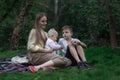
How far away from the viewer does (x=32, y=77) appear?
6656 millimetres

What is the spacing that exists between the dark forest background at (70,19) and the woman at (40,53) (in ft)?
17.8

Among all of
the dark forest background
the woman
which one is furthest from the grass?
the dark forest background

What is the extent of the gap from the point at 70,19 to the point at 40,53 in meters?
10.9

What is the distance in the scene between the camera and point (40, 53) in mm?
7453

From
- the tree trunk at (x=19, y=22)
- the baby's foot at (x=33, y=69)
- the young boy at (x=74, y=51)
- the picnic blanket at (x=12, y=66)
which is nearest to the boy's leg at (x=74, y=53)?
the young boy at (x=74, y=51)

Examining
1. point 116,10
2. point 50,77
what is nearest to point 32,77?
point 50,77

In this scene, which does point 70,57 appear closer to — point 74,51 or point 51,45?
point 74,51

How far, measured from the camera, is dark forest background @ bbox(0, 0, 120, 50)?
44.4ft

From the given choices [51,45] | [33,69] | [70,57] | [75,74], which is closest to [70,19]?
[70,57]

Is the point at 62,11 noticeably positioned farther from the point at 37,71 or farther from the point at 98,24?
the point at 37,71

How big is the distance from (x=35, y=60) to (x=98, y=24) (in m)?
8.26

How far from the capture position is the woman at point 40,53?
7.23m

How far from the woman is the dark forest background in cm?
542

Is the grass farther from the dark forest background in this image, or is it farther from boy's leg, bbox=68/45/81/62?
the dark forest background
